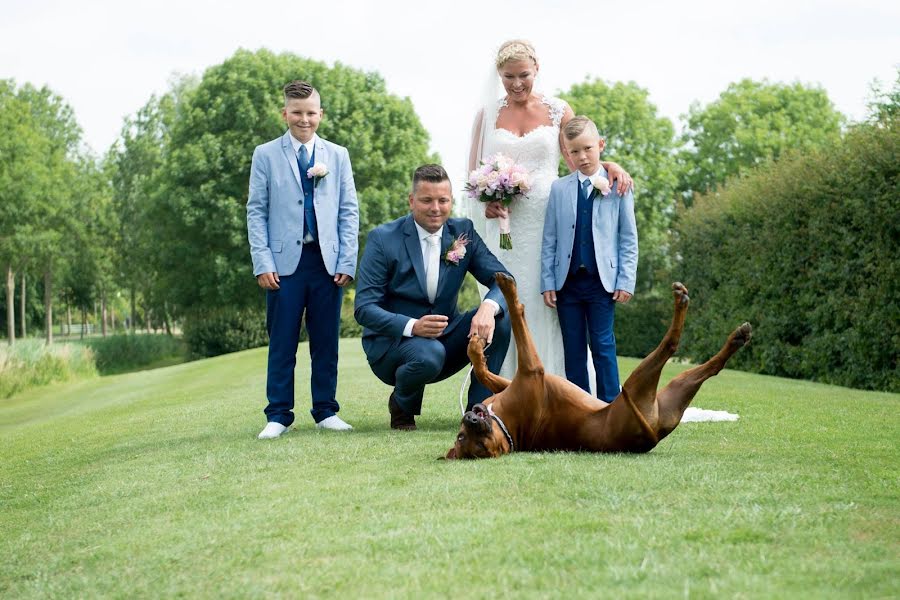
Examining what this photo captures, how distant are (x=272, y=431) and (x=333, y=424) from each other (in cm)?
51

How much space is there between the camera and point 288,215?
7227 millimetres

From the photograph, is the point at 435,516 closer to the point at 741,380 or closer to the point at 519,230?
the point at 519,230

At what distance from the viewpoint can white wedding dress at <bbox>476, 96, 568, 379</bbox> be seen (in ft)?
25.6

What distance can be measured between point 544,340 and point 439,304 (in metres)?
1.10

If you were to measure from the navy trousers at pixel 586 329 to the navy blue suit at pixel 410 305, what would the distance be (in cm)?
54

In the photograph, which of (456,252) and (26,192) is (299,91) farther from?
(26,192)

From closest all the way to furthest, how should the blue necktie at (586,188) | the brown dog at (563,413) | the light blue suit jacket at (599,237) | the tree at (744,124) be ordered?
the brown dog at (563,413), the light blue suit jacket at (599,237), the blue necktie at (586,188), the tree at (744,124)

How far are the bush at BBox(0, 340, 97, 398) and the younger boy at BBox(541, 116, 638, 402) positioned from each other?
61.0 ft

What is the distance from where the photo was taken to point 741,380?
46.5ft

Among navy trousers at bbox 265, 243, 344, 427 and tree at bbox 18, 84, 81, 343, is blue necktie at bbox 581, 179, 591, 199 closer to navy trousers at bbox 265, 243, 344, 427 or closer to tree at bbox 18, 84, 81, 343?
navy trousers at bbox 265, 243, 344, 427

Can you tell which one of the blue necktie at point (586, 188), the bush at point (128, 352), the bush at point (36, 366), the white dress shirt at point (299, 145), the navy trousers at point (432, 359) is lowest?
the bush at point (128, 352)

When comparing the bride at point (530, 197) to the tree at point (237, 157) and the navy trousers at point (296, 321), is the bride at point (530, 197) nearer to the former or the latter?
the navy trousers at point (296, 321)

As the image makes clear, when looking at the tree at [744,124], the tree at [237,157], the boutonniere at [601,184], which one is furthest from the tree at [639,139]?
the boutonniere at [601,184]

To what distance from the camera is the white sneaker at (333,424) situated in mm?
7426
